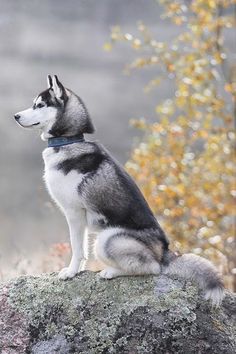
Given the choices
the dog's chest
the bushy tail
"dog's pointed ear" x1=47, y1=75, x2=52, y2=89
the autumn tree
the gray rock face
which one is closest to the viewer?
the gray rock face

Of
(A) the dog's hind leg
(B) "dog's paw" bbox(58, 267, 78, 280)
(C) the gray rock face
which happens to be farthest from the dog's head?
(C) the gray rock face

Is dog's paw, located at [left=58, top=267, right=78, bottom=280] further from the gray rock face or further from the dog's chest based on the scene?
the dog's chest

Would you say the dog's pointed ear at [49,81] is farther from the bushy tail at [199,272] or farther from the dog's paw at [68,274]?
the bushy tail at [199,272]

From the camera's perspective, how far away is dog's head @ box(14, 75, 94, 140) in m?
5.03

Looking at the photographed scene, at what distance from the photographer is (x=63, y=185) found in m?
5.01

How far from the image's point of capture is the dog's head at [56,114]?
5027 millimetres

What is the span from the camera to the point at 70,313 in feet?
15.8

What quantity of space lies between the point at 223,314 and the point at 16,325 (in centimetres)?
140

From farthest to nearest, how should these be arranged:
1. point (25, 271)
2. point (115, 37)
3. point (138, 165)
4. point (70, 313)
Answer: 1. point (138, 165)
2. point (115, 37)
3. point (25, 271)
4. point (70, 313)

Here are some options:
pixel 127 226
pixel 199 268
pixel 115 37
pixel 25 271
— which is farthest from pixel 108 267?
pixel 115 37

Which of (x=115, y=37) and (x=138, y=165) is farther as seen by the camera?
(x=138, y=165)

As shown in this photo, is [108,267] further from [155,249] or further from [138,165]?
[138,165]

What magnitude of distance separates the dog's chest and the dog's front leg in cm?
7

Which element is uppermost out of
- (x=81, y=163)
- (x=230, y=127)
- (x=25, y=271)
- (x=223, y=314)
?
(x=81, y=163)
